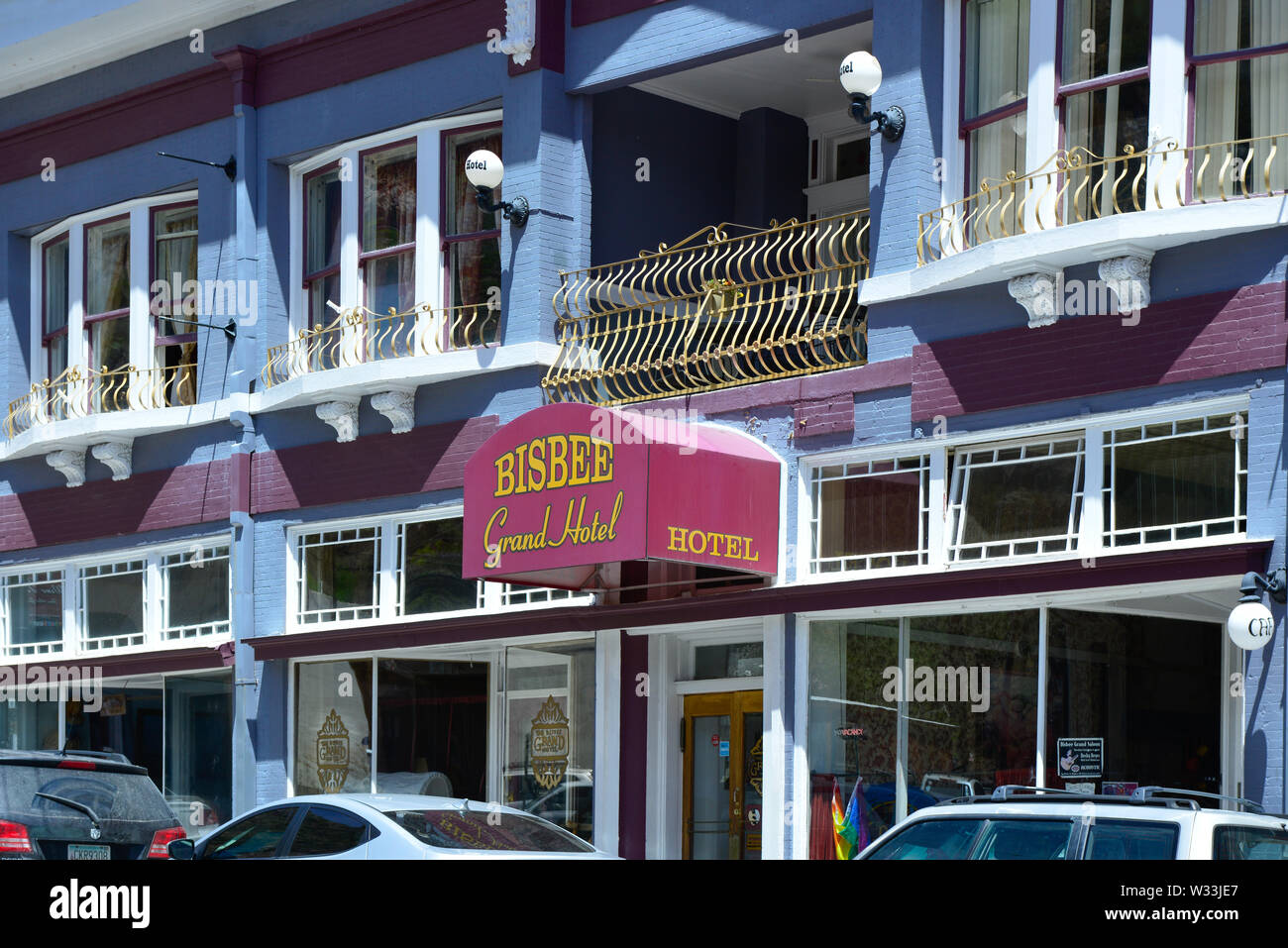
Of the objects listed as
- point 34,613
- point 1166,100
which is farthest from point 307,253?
point 1166,100

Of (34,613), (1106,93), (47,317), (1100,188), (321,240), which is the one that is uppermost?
(1106,93)

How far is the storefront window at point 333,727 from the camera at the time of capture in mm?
17203

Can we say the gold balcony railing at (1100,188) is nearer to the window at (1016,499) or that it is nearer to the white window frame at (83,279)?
the window at (1016,499)

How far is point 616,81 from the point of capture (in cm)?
1612

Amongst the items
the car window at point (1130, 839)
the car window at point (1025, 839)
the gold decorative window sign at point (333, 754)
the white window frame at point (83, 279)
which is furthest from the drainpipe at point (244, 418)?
the car window at point (1130, 839)

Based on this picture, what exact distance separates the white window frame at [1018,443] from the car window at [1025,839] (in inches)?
184

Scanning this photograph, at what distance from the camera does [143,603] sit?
64.3 ft

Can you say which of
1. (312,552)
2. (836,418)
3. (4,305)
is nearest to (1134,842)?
(836,418)

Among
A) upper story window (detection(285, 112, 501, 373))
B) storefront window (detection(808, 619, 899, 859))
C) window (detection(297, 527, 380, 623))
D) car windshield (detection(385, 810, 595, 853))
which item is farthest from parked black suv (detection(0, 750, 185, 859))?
upper story window (detection(285, 112, 501, 373))

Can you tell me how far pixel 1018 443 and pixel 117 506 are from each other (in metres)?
11.3

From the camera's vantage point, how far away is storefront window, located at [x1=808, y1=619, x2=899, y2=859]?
524 inches

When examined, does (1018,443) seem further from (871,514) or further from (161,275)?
(161,275)

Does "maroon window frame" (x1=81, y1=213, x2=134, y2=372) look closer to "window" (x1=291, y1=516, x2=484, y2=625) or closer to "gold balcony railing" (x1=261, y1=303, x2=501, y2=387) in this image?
"gold balcony railing" (x1=261, y1=303, x2=501, y2=387)

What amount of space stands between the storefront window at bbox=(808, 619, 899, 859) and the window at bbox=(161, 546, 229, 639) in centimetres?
761
